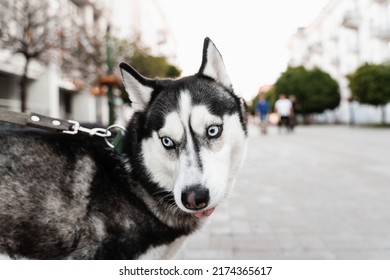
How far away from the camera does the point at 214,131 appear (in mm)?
2082

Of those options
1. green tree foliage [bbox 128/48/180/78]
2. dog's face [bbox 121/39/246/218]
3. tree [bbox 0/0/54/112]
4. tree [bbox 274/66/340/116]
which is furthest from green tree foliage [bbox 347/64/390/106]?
dog's face [bbox 121/39/246/218]

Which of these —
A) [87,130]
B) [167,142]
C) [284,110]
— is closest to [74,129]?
[87,130]

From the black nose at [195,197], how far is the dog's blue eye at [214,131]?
0.36 m

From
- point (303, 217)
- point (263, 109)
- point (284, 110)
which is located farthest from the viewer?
point (284, 110)

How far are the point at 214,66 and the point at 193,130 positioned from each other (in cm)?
49

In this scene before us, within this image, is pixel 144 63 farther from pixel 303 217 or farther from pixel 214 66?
pixel 214 66

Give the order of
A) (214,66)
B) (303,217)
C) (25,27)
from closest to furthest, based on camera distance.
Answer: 1. (214,66)
2. (303,217)
3. (25,27)

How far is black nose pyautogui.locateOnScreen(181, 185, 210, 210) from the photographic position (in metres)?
1.80

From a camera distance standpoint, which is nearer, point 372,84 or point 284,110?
point 284,110

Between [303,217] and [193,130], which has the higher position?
Result: [193,130]

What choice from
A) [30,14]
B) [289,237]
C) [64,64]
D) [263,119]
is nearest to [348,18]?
[263,119]

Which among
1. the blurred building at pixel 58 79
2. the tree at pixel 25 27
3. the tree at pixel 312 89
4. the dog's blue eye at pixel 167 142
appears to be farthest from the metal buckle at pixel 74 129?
the tree at pixel 312 89

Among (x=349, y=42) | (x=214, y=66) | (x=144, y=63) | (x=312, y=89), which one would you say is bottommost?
(x=214, y=66)
